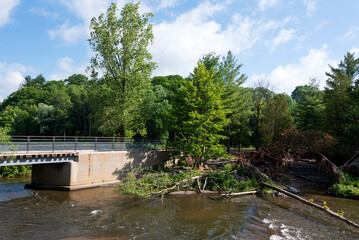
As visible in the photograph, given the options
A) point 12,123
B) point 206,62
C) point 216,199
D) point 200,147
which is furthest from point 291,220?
point 12,123

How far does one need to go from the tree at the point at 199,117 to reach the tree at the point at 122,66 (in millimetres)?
5026

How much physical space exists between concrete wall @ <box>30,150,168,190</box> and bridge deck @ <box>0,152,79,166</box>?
60cm

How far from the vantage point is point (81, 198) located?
650 inches

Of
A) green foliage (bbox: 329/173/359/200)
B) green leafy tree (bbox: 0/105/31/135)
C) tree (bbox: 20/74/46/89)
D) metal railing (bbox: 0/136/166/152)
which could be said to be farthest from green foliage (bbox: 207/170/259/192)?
tree (bbox: 20/74/46/89)

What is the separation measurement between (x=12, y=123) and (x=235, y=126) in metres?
55.6

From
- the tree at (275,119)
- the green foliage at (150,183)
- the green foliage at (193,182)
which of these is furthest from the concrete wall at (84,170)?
the tree at (275,119)

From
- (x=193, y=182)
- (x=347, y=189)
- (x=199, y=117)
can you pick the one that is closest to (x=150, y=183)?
(x=193, y=182)

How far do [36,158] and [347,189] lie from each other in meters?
22.5

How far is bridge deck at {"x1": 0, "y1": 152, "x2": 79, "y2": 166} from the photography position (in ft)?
51.4

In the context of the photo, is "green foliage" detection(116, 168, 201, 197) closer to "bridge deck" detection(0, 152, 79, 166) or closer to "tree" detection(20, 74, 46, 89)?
"bridge deck" detection(0, 152, 79, 166)

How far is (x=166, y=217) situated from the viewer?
1262 cm

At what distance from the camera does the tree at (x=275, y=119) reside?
29922mm

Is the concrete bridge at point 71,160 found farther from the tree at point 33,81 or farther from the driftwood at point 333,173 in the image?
the tree at point 33,81

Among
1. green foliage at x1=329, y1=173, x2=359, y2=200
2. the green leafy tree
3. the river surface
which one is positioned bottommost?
the river surface
